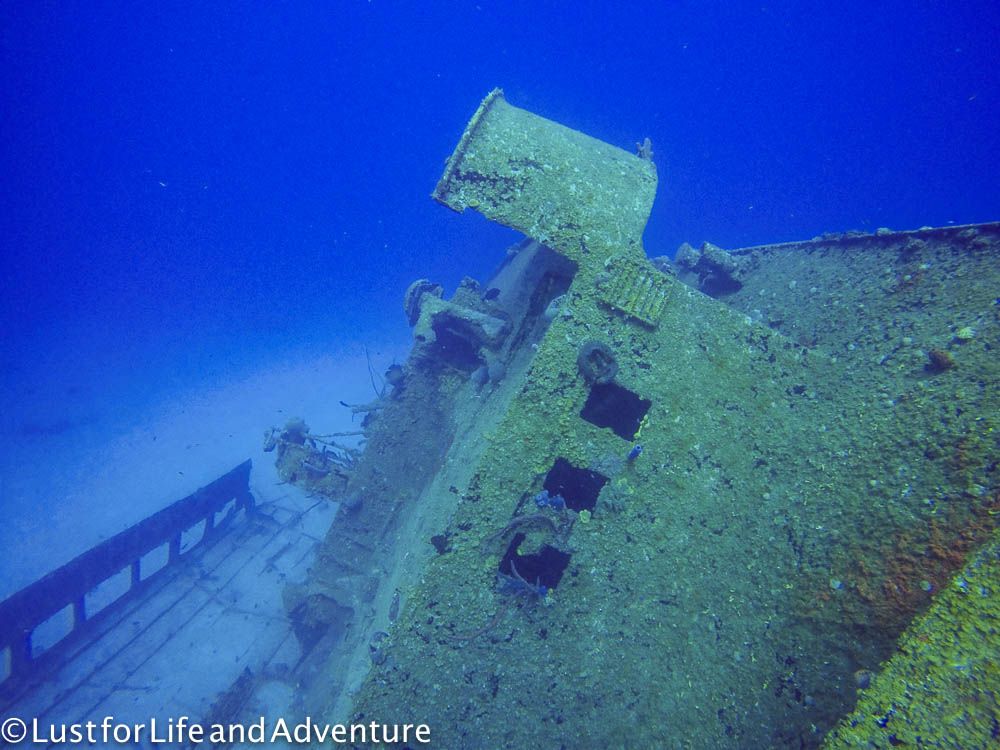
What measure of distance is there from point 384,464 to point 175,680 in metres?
6.85

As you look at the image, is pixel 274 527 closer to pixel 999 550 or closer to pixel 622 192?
pixel 622 192

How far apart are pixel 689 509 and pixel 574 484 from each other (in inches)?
32.0

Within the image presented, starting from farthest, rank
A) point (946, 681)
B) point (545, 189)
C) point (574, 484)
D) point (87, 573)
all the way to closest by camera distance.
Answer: point (87, 573) < point (545, 189) < point (574, 484) < point (946, 681)

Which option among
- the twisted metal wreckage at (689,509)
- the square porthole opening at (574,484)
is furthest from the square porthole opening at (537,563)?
the square porthole opening at (574,484)

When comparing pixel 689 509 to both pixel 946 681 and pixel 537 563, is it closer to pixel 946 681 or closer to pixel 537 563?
pixel 537 563

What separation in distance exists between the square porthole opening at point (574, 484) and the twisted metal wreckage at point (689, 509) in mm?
20

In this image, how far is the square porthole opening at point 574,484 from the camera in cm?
278

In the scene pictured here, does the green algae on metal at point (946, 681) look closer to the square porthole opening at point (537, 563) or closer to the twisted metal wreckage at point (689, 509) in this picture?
the twisted metal wreckage at point (689, 509)

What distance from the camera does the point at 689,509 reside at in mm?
2750

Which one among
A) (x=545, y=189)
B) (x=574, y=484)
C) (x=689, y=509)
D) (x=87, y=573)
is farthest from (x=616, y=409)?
(x=87, y=573)

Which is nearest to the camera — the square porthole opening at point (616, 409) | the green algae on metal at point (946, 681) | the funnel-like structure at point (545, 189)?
the green algae on metal at point (946, 681)

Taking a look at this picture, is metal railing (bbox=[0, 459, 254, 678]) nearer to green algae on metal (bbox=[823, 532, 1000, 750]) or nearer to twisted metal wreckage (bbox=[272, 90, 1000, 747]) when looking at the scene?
twisted metal wreckage (bbox=[272, 90, 1000, 747])

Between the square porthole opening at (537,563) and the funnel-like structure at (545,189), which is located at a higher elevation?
the funnel-like structure at (545,189)

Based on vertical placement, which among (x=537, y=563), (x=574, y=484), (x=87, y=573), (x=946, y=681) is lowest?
(x=87, y=573)
